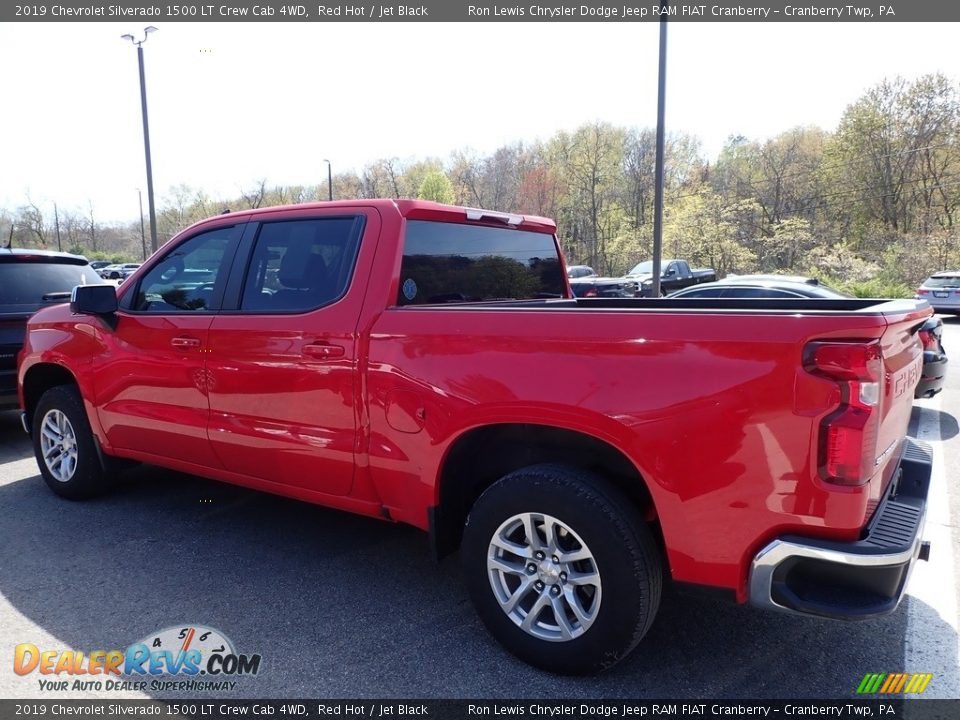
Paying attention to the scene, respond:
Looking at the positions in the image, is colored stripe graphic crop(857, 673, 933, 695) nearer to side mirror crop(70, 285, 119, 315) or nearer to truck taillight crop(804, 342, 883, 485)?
truck taillight crop(804, 342, 883, 485)

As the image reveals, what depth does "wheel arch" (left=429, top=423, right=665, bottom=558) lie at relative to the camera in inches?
110

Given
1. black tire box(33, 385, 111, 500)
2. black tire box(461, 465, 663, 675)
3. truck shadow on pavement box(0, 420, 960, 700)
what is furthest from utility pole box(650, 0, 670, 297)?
black tire box(461, 465, 663, 675)

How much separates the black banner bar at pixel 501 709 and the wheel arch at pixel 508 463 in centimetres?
62

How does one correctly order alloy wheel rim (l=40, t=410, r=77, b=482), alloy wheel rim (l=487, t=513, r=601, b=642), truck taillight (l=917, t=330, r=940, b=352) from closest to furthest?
alloy wheel rim (l=487, t=513, r=601, b=642) → alloy wheel rim (l=40, t=410, r=77, b=482) → truck taillight (l=917, t=330, r=940, b=352)

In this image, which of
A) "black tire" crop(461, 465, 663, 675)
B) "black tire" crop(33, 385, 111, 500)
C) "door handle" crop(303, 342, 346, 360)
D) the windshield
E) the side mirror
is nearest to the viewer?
"black tire" crop(461, 465, 663, 675)

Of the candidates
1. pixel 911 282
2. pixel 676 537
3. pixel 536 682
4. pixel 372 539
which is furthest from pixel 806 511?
pixel 911 282

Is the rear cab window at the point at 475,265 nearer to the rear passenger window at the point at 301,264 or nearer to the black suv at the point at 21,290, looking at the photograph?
the rear passenger window at the point at 301,264

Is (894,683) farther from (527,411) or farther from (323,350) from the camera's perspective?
(323,350)

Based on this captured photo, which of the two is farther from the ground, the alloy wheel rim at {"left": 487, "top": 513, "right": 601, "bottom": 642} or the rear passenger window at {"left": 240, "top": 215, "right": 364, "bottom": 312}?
the rear passenger window at {"left": 240, "top": 215, "right": 364, "bottom": 312}

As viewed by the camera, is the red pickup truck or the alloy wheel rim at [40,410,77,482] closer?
the red pickup truck

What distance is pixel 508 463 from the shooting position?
316cm

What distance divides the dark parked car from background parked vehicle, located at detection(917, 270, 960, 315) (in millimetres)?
10632

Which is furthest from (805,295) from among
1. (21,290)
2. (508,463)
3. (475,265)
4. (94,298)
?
(21,290)

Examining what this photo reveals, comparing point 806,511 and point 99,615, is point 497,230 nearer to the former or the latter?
point 806,511
